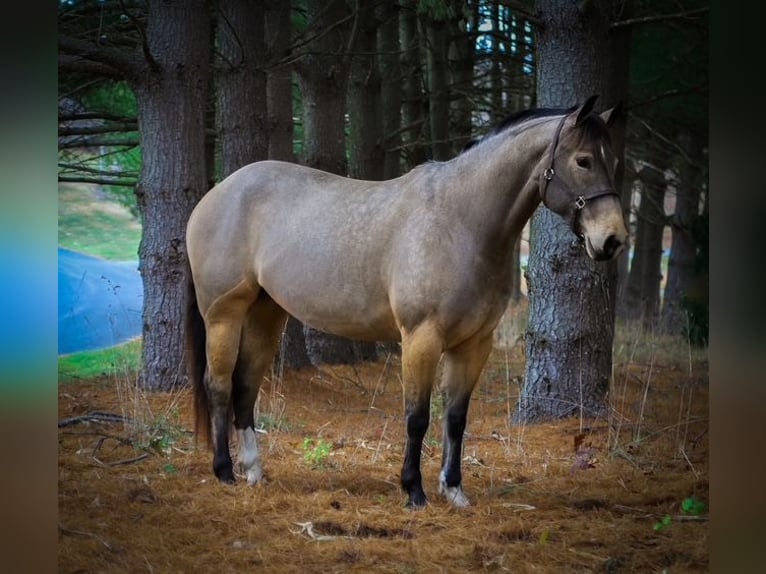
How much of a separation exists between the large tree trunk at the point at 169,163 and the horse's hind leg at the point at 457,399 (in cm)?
213

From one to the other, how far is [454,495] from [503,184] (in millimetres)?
1304

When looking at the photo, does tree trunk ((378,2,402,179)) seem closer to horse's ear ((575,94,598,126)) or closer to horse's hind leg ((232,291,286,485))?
horse's hind leg ((232,291,286,485))

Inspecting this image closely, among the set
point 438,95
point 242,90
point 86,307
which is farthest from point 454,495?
point 438,95

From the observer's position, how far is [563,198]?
3.13m

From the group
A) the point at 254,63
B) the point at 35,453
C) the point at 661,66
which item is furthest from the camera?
the point at 661,66

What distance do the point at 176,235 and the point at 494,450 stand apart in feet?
7.50

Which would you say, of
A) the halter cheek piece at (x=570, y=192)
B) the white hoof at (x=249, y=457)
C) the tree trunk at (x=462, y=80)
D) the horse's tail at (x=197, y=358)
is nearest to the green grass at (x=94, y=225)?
the tree trunk at (x=462, y=80)

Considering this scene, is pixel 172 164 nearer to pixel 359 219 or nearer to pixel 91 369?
pixel 359 219

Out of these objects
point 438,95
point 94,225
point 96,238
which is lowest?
point 96,238

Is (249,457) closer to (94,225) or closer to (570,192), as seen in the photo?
(570,192)

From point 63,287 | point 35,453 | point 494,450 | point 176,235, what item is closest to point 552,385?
point 494,450

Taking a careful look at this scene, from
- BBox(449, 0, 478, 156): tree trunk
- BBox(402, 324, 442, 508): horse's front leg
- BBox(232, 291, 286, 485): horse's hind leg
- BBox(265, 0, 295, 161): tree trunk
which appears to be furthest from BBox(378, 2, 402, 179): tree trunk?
BBox(402, 324, 442, 508): horse's front leg

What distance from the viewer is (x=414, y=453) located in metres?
3.41

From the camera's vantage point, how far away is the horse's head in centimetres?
298
